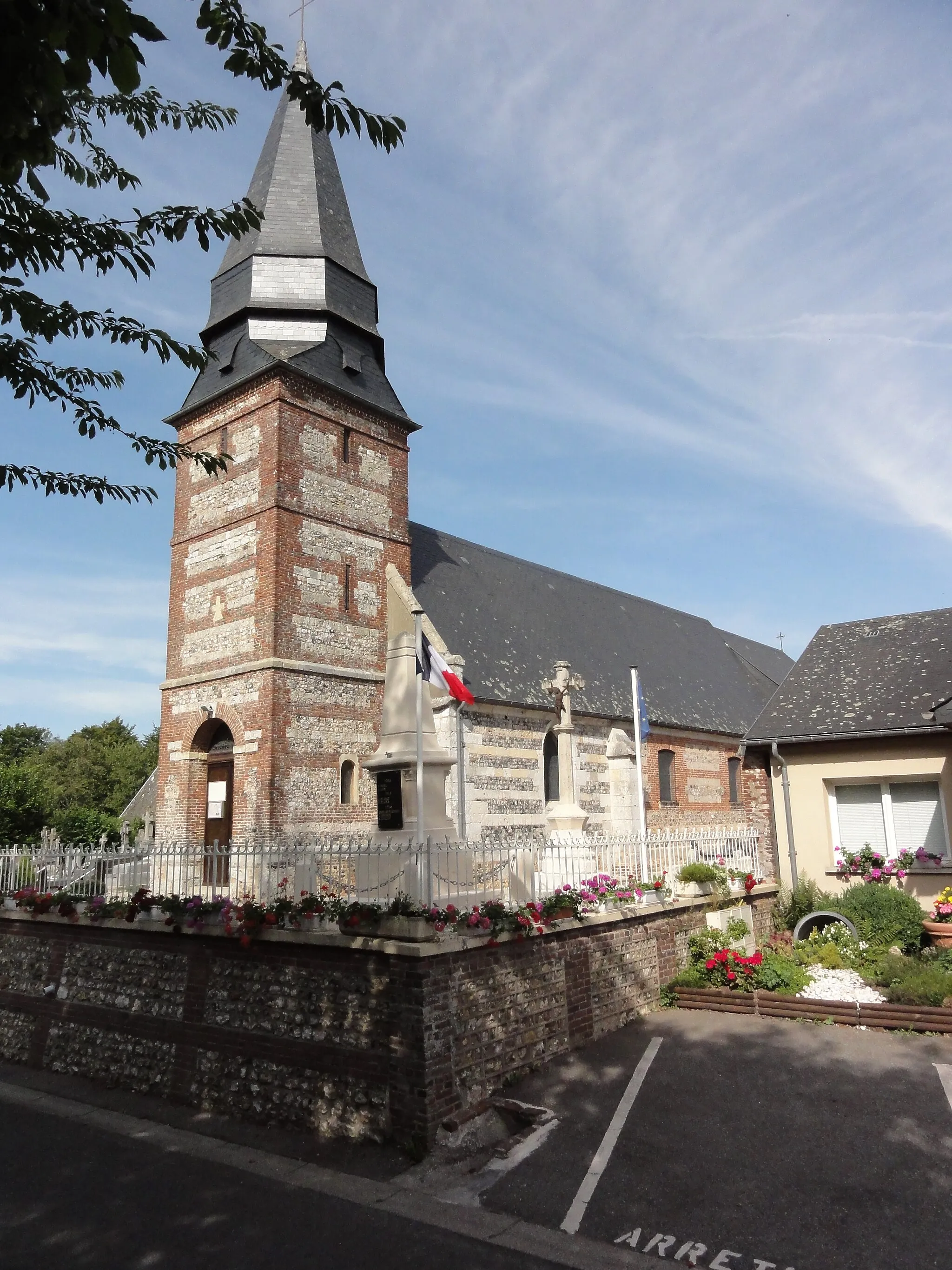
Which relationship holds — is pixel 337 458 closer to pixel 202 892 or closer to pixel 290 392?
pixel 290 392

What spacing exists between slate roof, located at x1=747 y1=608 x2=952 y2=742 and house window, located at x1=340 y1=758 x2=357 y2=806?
7.32 metres

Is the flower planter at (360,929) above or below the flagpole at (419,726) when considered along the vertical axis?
below

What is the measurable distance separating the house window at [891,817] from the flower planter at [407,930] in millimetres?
8318

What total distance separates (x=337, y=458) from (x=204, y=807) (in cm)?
749

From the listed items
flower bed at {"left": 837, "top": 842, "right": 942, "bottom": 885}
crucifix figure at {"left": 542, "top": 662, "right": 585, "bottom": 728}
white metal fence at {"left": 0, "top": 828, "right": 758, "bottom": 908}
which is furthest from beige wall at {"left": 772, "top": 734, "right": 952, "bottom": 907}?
crucifix figure at {"left": 542, "top": 662, "right": 585, "bottom": 728}

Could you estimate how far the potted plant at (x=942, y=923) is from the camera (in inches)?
431

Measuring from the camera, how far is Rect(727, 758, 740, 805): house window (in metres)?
25.5

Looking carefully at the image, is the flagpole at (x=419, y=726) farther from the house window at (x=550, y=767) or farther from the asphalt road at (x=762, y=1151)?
the house window at (x=550, y=767)

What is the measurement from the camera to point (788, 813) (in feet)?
44.1

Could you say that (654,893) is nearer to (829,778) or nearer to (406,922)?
(829,778)

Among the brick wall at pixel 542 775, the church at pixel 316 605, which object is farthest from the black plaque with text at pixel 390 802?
the brick wall at pixel 542 775

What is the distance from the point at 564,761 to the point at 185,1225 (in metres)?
9.37

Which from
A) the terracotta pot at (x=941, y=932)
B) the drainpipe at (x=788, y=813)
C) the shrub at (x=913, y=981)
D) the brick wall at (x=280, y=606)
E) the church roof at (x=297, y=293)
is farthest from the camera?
the church roof at (x=297, y=293)

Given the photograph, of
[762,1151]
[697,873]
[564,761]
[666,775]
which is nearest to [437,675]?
[697,873]
